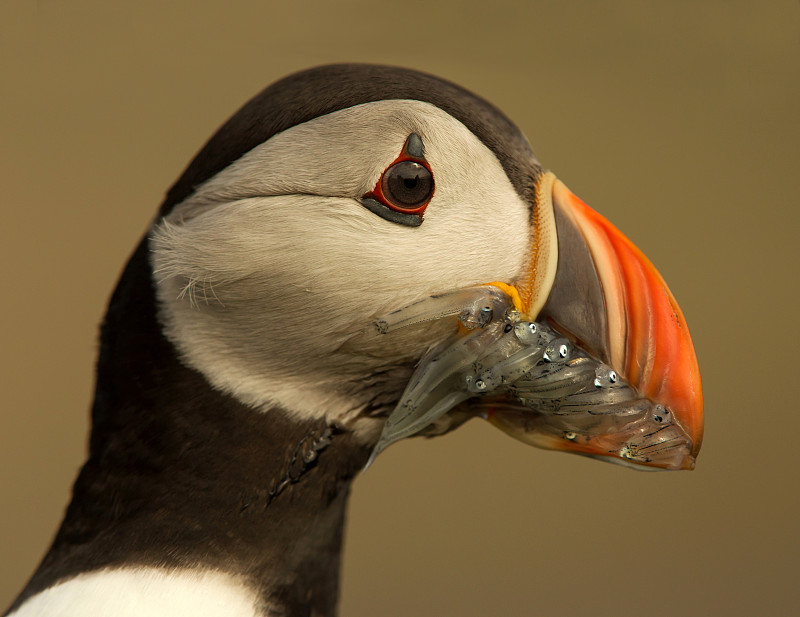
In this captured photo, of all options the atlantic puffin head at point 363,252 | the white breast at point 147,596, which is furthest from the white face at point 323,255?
the white breast at point 147,596

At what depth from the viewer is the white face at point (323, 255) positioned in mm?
981

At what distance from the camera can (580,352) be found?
1.04m

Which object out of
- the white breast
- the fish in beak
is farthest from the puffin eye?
the white breast

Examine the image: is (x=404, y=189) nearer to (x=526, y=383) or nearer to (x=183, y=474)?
(x=526, y=383)

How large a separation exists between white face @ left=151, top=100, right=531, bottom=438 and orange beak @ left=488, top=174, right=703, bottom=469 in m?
0.05

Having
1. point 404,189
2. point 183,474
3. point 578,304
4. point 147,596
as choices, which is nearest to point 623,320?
point 578,304

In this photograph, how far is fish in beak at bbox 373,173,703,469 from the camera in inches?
40.3

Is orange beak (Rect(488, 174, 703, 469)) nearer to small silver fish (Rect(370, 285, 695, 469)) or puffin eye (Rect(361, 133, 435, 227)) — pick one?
A: small silver fish (Rect(370, 285, 695, 469))

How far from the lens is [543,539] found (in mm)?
3617

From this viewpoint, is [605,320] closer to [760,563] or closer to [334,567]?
[334,567]

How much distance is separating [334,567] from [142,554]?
0.99 ft

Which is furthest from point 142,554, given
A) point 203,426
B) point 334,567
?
point 334,567

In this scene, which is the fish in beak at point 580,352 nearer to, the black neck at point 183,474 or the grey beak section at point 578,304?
the grey beak section at point 578,304

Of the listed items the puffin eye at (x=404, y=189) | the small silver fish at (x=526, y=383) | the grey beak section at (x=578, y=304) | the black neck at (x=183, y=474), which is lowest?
the black neck at (x=183, y=474)
